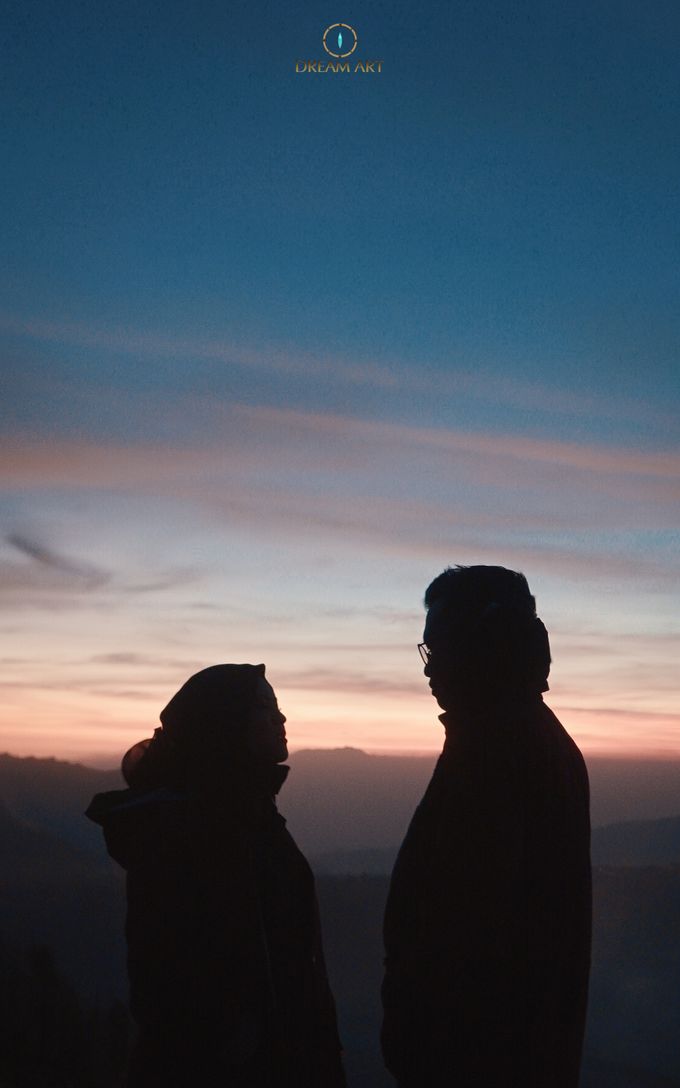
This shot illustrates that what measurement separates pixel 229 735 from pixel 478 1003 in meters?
1.39

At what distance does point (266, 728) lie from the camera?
407cm

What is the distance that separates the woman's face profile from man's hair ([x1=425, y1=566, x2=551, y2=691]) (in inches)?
36.9

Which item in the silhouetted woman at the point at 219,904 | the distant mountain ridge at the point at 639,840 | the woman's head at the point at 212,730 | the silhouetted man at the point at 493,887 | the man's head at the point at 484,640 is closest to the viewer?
the silhouetted man at the point at 493,887

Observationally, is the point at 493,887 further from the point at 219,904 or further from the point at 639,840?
the point at 639,840

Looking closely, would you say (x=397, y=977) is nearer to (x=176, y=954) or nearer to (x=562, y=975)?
(x=562, y=975)

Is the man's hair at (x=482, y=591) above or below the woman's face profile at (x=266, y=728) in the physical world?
above

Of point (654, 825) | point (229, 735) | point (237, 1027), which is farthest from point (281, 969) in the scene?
point (654, 825)

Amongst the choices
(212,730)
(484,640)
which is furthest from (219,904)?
(484,640)

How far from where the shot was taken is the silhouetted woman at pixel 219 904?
3623 millimetres

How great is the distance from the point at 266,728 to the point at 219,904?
699 millimetres

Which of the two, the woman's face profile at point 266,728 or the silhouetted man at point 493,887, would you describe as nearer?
the silhouetted man at point 493,887

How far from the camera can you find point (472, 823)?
3.28 m

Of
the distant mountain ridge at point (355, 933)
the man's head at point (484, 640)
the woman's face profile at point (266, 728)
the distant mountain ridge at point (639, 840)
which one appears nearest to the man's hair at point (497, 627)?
the man's head at point (484, 640)

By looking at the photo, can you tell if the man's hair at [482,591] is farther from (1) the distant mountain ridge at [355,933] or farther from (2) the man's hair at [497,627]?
(1) the distant mountain ridge at [355,933]
